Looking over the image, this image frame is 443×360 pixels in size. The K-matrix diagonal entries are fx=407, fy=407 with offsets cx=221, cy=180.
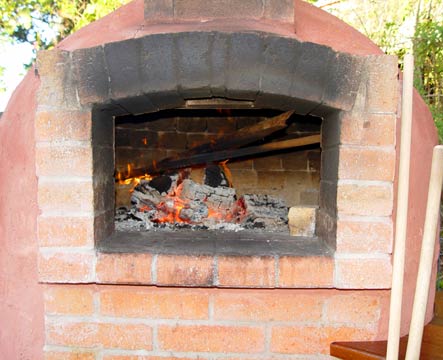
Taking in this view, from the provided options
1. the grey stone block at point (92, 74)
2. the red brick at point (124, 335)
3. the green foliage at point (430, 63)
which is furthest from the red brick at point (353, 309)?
the green foliage at point (430, 63)

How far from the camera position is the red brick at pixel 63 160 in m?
1.63

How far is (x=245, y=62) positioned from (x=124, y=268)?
0.94 meters

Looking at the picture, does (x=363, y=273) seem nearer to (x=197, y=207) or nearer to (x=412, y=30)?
(x=197, y=207)

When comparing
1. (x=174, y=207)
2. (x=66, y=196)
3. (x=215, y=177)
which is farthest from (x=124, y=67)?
(x=215, y=177)

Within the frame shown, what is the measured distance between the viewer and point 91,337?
1.69 meters

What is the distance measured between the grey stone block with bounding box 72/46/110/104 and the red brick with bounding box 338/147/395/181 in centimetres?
98

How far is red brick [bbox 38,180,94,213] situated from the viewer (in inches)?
64.4

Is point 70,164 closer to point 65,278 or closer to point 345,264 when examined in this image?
point 65,278

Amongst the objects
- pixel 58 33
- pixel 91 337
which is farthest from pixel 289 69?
pixel 58 33

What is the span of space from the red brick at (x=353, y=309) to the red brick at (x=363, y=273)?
2.9 inches

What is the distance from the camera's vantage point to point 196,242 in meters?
1.81

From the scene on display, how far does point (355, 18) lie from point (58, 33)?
541cm

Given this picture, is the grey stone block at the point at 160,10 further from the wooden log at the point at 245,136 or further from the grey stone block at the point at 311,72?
the wooden log at the point at 245,136

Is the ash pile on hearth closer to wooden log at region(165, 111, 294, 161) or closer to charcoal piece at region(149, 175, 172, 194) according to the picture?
charcoal piece at region(149, 175, 172, 194)
